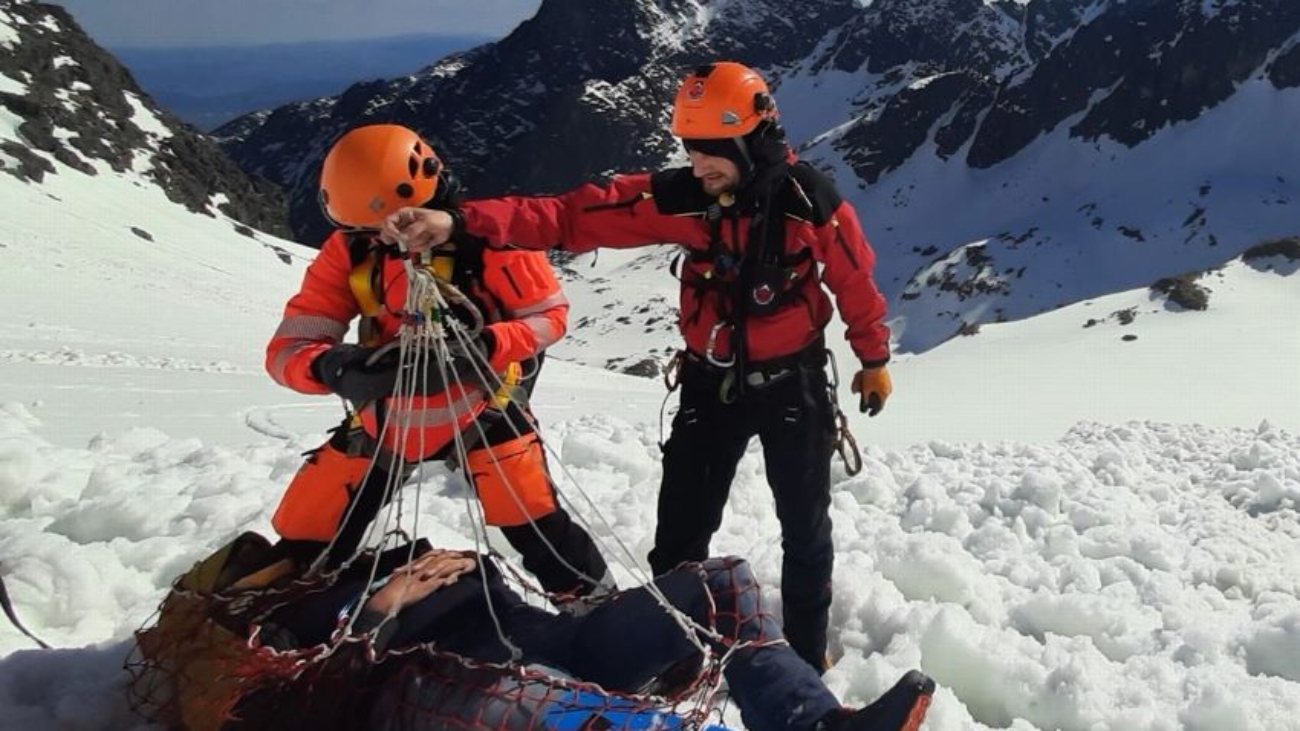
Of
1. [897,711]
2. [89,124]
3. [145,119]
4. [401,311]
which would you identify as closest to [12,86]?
[89,124]

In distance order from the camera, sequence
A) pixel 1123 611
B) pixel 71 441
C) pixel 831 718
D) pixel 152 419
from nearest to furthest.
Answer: pixel 831 718 → pixel 1123 611 → pixel 71 441 → pixel 152 419

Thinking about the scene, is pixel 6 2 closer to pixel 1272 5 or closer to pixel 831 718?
pixel 831 718

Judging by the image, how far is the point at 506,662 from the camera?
3635mm

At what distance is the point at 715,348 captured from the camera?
193 inches

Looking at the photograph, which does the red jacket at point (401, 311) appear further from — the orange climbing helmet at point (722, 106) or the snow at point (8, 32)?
the snow at point (8, 32)

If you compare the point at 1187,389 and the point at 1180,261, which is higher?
the point at 1187,389

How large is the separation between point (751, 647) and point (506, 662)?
35.0 inches

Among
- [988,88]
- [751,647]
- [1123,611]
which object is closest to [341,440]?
[751,647]

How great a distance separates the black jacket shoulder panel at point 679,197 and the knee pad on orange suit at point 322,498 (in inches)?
70.5

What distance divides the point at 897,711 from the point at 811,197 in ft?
7.80

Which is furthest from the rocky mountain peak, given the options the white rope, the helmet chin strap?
the helmet chin strap

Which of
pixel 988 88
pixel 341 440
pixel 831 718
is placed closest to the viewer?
pixel 831 718

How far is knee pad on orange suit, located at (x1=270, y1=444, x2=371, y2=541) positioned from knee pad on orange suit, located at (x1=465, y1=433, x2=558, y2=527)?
0.51 metres

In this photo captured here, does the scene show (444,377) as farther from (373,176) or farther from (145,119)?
(145,119)
